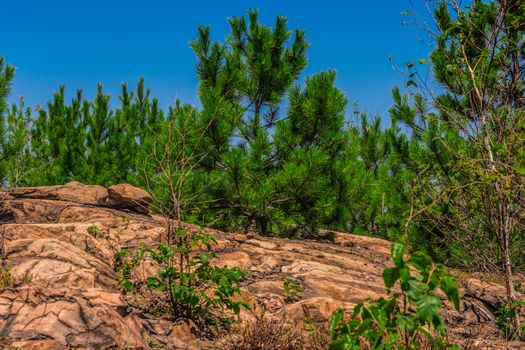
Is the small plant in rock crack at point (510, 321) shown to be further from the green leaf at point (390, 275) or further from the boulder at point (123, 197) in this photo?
the boulder at point (123, 197)

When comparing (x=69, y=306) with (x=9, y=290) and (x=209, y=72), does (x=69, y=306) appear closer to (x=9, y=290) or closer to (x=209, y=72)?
(x=9, y=290)

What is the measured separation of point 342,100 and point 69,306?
6651mm

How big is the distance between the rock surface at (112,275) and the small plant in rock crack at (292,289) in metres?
0.05

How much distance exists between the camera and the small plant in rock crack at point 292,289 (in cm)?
527

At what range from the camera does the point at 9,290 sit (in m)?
3.61

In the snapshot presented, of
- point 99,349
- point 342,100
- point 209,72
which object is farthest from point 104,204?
point 99,349

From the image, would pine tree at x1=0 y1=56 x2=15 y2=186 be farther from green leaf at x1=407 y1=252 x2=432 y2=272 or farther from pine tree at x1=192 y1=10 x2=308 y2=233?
green leaf at x1=407 y1=252 x2=432 y2=272

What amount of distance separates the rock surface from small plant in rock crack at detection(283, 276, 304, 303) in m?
0.05

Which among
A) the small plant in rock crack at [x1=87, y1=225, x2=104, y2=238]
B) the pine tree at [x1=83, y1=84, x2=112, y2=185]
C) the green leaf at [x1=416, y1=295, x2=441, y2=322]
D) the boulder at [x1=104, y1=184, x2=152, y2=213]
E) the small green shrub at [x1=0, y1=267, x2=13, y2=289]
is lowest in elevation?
the small green shrub at [x1=0, y1=267, x2=13, y2=289]

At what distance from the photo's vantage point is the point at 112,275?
4.69 metres

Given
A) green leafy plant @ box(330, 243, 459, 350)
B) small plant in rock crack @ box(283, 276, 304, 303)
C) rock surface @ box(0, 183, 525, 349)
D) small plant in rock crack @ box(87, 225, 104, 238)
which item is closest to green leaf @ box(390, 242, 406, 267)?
green leafy plant @ box(330, 243, 459, 350)

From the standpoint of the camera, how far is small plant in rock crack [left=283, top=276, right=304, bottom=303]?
5.27m

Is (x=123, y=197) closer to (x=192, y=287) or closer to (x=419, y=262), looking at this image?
(x=192, y=287)

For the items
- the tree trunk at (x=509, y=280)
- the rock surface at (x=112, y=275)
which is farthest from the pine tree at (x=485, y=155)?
the rock surface at (x=112, y=275)
